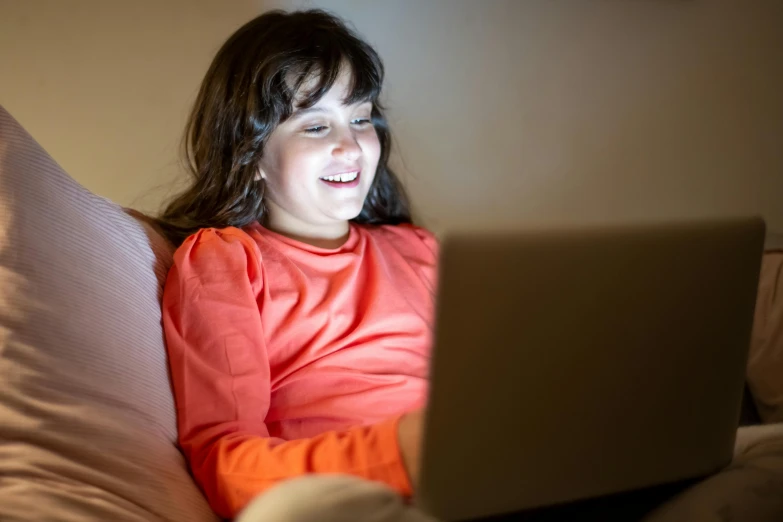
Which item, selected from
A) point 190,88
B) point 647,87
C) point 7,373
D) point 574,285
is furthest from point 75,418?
point 647,87

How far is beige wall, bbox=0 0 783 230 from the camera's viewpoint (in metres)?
1.30

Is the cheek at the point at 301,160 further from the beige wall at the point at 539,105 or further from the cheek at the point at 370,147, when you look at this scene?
the beige wall at the point at 539,105

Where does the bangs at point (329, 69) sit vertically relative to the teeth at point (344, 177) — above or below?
above

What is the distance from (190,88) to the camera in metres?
1.31

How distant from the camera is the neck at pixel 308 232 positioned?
1135mm

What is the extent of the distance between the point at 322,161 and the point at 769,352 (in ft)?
2.70

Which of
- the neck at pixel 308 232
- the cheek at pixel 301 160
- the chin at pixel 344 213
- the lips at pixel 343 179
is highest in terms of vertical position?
the cheek at pixel 301 160

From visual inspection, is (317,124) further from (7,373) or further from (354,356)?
(7,373)

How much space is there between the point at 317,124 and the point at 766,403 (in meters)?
0.88

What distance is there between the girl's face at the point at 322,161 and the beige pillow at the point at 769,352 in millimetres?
689

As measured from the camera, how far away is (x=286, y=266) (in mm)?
1053

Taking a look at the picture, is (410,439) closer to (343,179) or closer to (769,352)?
(343,179)

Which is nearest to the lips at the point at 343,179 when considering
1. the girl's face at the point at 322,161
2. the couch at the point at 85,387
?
the girl's face at the point at 322,161

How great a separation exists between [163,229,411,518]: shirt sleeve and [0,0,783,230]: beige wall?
17.2 inches
